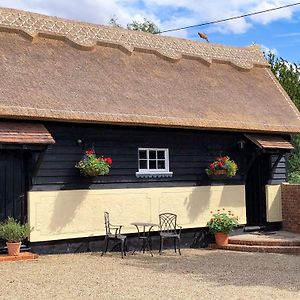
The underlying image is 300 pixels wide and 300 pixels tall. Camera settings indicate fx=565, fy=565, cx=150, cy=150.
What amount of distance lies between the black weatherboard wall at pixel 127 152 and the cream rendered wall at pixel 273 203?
1.15 meters

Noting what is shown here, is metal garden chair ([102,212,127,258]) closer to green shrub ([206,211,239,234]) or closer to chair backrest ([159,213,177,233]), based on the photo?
chair backrest ([159,213,177,233])

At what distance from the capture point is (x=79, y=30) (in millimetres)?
14789

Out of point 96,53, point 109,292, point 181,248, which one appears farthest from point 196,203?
point 109,292

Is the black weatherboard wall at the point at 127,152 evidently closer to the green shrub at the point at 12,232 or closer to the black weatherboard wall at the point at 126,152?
the black weatherboard wall at the point at 126,152

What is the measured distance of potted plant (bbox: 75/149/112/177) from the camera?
12.2 m

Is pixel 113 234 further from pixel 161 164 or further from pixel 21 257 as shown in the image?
pixel 161 164

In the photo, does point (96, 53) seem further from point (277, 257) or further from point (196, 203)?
point (277, 257)

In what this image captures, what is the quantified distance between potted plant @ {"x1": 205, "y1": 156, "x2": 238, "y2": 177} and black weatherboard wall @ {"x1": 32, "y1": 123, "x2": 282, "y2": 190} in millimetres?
253

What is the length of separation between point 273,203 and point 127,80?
5604 mm

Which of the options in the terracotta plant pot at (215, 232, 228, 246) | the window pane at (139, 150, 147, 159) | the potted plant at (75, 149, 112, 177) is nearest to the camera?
the potted plant at (75, 149, 112, 177)

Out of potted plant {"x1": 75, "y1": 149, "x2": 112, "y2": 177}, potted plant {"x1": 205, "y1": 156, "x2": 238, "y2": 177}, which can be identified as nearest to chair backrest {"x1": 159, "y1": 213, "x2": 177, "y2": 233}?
potted plant {"x1": 205, "y1": 156, "x2": 238, "y2": 177}

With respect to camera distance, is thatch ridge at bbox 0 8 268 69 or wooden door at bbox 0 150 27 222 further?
thatch ridge at bbox 0 8 268 69

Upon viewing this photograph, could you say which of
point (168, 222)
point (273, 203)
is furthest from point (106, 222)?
point (273, 203)

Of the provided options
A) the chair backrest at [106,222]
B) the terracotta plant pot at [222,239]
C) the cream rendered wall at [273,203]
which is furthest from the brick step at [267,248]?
the chair backrest at [106,222]
